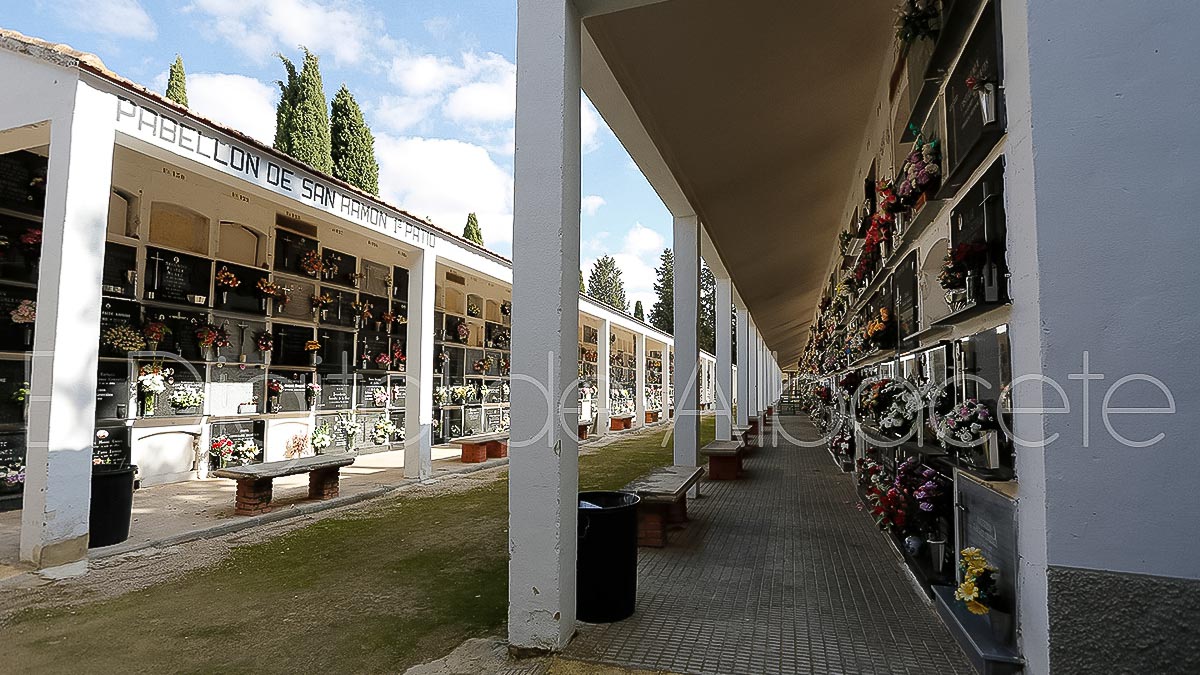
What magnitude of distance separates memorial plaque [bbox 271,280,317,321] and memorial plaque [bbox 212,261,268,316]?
298 millimetres

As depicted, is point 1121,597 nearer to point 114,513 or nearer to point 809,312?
point 114,513

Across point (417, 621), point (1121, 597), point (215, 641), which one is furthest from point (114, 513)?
point (1121, 597)

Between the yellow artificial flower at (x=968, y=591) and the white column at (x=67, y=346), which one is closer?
the yellow artificial flower at (x=968, y=591)

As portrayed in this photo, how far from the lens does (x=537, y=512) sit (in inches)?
128

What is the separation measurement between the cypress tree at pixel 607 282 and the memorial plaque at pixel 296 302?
4630 cm

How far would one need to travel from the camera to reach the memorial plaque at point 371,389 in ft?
36.3

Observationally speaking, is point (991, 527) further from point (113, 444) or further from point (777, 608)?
point (113, 444)

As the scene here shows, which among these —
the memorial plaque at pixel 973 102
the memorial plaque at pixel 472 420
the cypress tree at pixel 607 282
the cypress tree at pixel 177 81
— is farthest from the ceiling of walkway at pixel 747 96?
the cypress tree at pixel 607 282

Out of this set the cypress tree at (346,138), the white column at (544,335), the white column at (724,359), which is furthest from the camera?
the cypress tree at (346,138)

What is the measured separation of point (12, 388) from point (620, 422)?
45.8ft

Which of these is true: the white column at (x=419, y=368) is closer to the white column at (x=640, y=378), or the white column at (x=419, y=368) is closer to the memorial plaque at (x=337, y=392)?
the memorial plaque at (x=337, y=392)

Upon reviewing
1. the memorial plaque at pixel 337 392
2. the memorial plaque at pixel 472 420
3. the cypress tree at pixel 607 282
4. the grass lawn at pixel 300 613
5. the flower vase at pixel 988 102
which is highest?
the cypress tree at pixel 607 282

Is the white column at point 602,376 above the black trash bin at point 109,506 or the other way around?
above

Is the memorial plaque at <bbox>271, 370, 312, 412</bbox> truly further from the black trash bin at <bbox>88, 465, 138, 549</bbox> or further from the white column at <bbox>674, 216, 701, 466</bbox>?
the white column at <bbox>674, 216, 701, 466</bbox>
